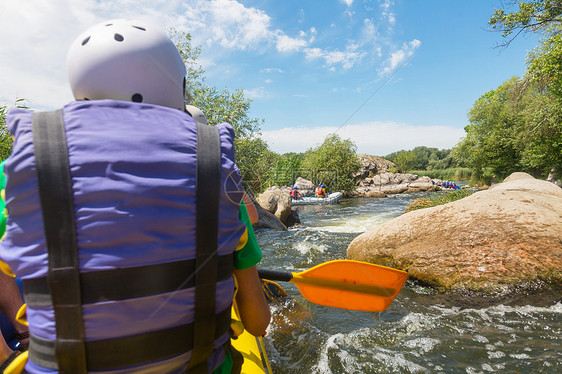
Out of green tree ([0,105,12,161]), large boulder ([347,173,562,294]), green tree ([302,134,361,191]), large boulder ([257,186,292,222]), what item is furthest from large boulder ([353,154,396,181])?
green tree ([0,105,12,161])

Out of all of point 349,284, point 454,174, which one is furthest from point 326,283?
point 454,174

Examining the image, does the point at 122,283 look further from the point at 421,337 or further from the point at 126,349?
the point at 421,337

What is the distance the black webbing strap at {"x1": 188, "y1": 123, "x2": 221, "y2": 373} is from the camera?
0.84 meters

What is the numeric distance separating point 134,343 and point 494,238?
4558mm

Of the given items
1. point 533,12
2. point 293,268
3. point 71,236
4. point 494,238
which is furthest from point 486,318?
point 533,12

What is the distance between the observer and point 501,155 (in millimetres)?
28734

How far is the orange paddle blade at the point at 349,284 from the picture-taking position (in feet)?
7.75

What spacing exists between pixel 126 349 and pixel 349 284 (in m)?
1.97

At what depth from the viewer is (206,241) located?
0.85 meters

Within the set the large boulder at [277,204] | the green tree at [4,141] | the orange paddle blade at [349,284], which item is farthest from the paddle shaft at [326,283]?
the large boulder at [277,204]

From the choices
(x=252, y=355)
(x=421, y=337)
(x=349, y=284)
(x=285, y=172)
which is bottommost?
(x=421, y=337)

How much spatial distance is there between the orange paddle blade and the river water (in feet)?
1.92

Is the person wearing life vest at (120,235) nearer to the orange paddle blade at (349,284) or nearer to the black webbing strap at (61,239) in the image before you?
the black webbing strap at (61,239)

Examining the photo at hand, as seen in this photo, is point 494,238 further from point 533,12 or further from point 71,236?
point 533,12
